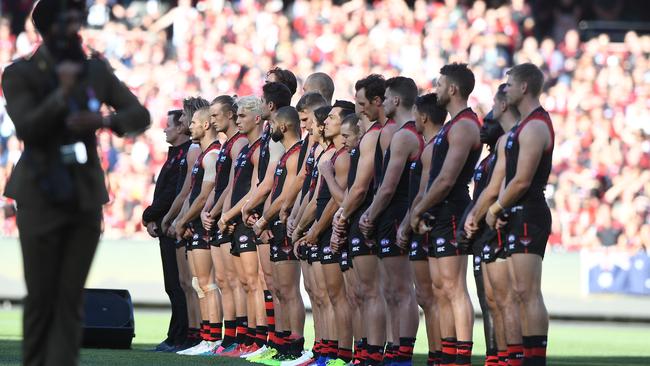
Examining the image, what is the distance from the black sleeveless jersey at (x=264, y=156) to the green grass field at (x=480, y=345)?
74.2 inches

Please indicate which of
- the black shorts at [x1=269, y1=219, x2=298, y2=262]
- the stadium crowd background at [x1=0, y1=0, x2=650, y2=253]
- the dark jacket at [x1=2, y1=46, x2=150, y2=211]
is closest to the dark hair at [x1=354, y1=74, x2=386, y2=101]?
the black shorts at [x1=269, y1=219, x2=298, y2=262]

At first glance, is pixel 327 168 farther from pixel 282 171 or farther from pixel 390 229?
pixel 282 171

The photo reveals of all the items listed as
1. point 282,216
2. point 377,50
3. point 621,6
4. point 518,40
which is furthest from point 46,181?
point 621,6

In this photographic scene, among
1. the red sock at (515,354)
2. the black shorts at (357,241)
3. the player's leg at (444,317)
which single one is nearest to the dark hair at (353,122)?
the black shorts at (357,241)

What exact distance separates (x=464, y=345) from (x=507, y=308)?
23.7 inches

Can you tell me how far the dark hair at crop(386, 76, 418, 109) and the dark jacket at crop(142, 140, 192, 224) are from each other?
481 cm

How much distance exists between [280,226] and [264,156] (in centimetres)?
89

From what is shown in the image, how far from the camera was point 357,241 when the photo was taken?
10906 millimetres

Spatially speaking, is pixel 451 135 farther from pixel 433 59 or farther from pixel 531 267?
pixel 433 59

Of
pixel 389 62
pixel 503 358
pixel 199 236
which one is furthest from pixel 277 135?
pixel 389 62

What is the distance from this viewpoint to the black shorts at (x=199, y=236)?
14.1m

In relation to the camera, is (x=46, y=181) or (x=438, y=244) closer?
Result: (x=46, y=181)

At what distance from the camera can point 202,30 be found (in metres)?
27.9

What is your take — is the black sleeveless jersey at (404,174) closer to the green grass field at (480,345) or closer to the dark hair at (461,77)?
the dark hair at (461,77)
